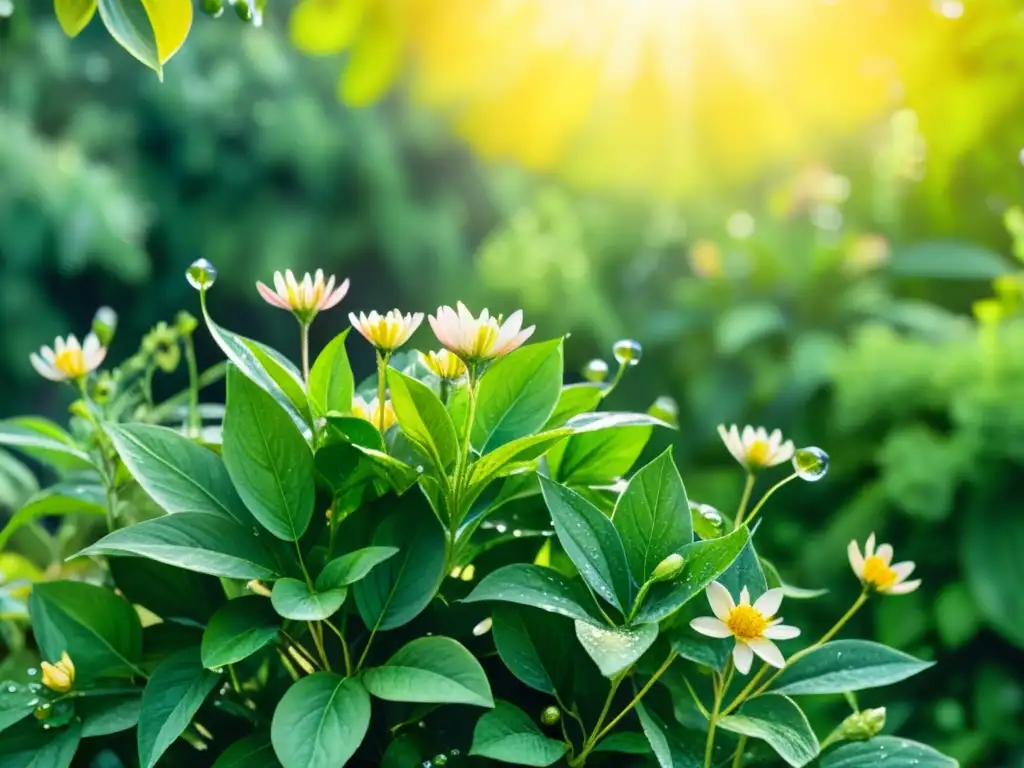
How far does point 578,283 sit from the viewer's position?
2.52 m

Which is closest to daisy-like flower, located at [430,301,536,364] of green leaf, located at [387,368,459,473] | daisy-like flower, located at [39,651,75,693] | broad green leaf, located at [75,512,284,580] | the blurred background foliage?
green leaf, located at [387,368,459,473]

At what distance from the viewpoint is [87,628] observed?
1.48 feet

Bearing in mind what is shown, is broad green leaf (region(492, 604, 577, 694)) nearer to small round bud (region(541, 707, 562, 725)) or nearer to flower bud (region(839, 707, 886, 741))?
small round bud (region(541, 707, 562, 725))

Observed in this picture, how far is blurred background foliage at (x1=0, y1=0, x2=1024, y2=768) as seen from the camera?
1.38 metres

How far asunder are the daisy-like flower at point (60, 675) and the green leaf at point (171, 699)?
49 mm

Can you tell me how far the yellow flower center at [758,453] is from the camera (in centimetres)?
48

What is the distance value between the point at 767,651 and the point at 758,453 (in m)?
0.13

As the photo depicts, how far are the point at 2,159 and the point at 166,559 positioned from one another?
2.90 meters

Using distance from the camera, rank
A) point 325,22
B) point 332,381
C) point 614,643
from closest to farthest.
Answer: point 614,643 < point 332,381 < point 325,22

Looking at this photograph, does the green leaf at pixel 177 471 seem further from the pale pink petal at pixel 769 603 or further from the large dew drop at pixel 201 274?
the pale pink petal at pixel 769 603

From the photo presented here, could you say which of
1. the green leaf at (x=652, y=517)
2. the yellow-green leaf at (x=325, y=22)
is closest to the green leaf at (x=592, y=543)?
the green leaf at (x=652, y=517)

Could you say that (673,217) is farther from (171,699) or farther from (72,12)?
(171,699)

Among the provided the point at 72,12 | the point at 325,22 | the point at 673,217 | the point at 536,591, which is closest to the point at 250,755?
the point at 536,591

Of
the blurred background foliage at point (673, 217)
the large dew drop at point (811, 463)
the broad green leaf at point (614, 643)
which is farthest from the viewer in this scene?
the blurred background foliage at point (673, 217)
